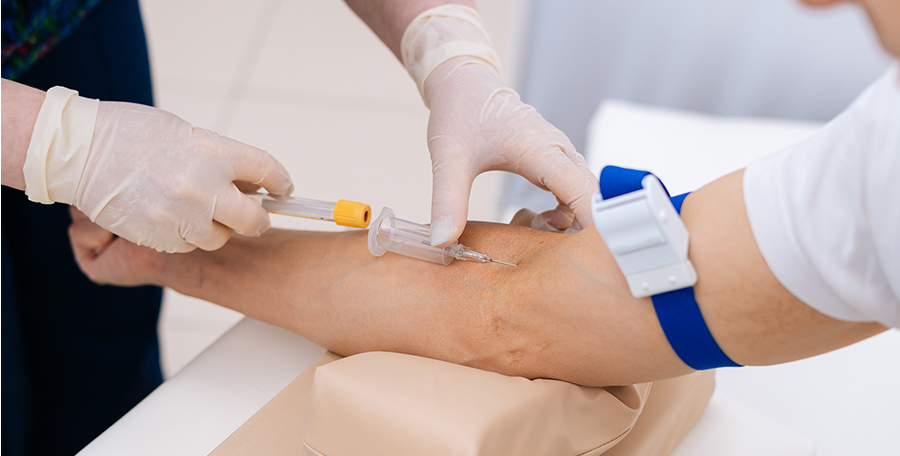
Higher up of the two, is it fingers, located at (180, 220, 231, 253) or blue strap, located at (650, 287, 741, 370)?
blue strap, located at (650, 287, 741, 370)

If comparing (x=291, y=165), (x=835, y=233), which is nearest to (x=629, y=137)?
(x=835, y=233)

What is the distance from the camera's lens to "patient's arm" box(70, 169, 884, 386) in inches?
25.7

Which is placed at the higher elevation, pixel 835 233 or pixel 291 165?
pixel 835 233

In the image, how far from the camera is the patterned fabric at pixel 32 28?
3.50 feet

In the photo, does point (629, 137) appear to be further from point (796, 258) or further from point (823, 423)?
point (796, 258)

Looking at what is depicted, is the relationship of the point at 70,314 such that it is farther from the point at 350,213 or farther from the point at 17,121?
the point at 350,213

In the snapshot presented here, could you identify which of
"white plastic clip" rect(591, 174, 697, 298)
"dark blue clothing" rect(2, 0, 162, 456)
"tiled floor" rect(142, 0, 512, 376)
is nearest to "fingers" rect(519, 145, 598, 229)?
"white plastic clip" rect(591, 174, 697, 298)

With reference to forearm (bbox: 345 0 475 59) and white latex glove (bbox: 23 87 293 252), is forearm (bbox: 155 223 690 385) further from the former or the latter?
forearm (bbox: 345 0 475 59)

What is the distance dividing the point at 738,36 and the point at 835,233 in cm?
197

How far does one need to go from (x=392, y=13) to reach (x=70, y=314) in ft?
3.50

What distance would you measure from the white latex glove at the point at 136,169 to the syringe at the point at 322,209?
7cm

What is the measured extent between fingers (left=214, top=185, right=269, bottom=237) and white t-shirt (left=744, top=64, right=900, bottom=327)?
0.78 metres

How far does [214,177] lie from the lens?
0.99 meters

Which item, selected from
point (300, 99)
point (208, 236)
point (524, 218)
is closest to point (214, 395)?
point (208, 236)
